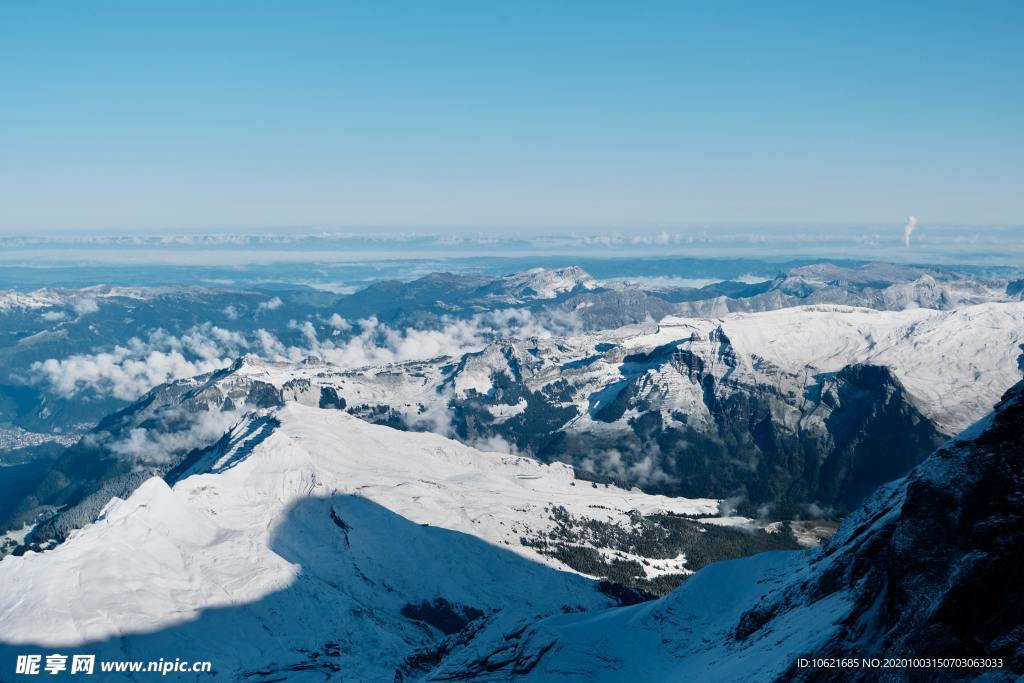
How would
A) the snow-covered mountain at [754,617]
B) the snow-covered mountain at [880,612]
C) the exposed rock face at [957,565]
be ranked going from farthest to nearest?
the snow-covered mountain at [754,617] < the snow-covered mountain at [880,612] < the exposed rock face at [957,565]

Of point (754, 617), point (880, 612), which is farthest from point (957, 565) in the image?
point (754, 617)

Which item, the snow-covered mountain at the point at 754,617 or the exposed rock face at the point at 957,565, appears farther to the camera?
the snow-covered mountain at the point at 754,617

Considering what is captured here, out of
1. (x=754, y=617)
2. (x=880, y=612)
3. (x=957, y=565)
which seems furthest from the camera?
(x=754, y=617)

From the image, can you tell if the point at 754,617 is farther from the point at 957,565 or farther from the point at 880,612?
the point at 957,565

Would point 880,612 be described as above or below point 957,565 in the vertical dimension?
below

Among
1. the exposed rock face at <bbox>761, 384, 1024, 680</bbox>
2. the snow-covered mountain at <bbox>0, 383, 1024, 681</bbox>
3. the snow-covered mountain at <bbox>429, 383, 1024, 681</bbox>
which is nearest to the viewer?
the exposed rock face at <bbox>761, 384, 1024, 680</bbox>

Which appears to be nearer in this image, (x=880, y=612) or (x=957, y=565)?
(x=957, y=565)

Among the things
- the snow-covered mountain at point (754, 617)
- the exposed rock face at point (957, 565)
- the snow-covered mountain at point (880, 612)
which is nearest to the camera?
the exposed rock face at point (957, 565)

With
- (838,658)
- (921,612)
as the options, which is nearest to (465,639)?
(838,658)
